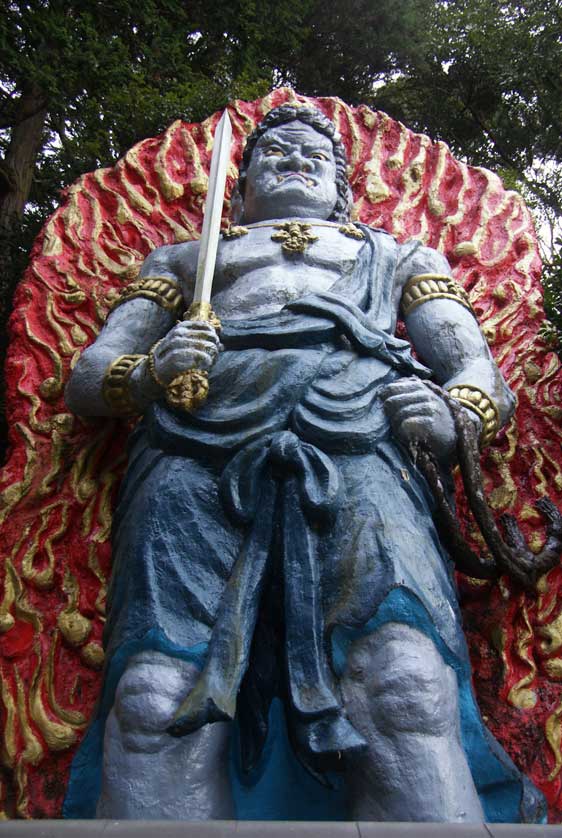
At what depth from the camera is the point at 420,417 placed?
2631 millimetres

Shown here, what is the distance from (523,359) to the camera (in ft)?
12.1

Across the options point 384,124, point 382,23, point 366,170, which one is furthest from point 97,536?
point 382,23

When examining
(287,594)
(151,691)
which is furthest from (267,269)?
(151,691)

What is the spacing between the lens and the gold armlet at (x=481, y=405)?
279 cm

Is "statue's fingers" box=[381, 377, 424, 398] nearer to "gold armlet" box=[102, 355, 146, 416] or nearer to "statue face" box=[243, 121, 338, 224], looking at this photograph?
"gold armlet" box=[102, 355, 146, 416]

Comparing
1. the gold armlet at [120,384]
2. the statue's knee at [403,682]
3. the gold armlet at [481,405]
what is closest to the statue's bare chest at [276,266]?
the gold armlet at [120,384]

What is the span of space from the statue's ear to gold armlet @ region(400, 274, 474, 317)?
0.89 metres

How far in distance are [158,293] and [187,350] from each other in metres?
0.82

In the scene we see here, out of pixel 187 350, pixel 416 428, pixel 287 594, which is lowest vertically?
pixel 287 594

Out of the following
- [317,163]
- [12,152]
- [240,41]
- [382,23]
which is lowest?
[317,163]

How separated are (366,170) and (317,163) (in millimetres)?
832

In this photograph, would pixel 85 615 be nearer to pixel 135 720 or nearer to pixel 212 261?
pixel 135 720

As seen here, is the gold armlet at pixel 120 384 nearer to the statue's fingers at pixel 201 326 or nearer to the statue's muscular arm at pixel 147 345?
the statue's muscular arm at pixel 147 345

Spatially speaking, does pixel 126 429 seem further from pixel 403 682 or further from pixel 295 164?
pixel 403 682
